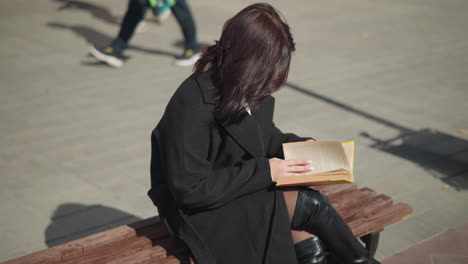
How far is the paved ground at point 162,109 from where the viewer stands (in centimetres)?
430

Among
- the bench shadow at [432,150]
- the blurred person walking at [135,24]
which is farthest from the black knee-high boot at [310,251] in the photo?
the blurred person walking at [135,24]

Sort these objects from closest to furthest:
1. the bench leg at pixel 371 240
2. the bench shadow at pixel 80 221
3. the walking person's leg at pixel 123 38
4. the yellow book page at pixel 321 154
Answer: the yellow book page at pixel 321 154 < the bench leg at pixel 371 240 < the bench shadow at pixel 80 221 < the walking person's leg at pixel 123 38

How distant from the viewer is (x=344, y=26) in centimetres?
1000

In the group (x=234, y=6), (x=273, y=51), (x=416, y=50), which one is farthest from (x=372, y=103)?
(x=234, y=6)

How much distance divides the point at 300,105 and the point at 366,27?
4132mm

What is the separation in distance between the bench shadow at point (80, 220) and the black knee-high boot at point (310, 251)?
1785mm

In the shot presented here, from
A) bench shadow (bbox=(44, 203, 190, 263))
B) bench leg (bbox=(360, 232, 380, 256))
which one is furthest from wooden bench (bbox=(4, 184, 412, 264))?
bench shadow (bbox=(44, 203, 190, 263))

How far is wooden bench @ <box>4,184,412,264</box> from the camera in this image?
2.62m

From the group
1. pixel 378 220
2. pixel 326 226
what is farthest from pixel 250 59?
pixel 378 220

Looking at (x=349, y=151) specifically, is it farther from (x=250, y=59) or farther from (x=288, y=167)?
(x=250, y=59)

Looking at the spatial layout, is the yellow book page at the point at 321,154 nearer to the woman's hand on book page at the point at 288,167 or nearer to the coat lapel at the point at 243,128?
the woman's hand on book page at the point at 288,167

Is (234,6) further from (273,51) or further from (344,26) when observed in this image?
(273,51)

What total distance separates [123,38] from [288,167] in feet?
19.1

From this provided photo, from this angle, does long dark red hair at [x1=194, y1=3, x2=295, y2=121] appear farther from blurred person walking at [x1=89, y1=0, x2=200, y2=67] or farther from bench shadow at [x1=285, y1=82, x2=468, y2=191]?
blurred person walking at [x1=89, y1=0, x2=200, y2=67]
